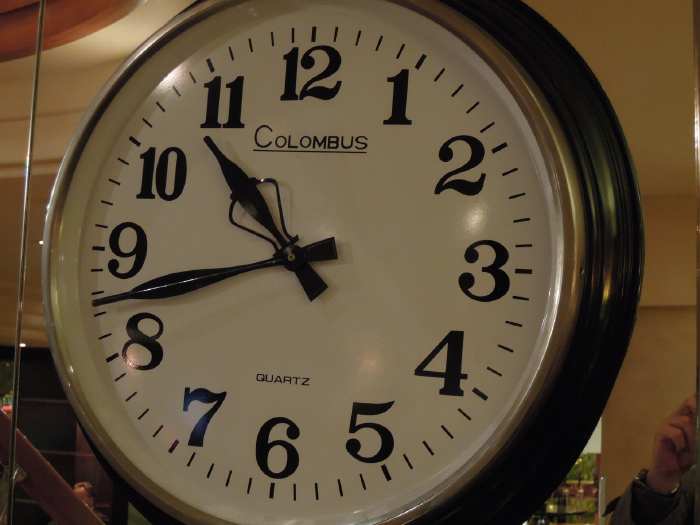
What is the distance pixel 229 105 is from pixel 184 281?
0.17 m

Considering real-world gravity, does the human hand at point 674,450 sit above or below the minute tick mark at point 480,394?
below

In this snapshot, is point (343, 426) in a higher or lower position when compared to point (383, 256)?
lower

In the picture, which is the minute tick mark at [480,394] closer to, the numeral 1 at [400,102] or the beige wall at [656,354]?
the beige wall at [656,354]

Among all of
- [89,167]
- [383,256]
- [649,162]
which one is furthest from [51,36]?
[649,162]

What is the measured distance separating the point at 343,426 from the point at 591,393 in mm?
198

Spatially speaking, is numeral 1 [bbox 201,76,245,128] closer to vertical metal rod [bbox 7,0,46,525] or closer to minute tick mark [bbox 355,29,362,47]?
minute tick mark [bbox 355,29,362,47]

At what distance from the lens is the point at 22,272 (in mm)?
1024

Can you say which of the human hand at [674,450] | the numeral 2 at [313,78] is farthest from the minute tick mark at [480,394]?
the numeral 2 at [313,78]

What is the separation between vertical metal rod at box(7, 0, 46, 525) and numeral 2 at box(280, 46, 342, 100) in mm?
391

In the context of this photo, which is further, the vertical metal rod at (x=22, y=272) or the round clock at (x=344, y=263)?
the vertical metal rod at (x=22, y=272)

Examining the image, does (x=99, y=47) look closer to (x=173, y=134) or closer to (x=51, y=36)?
(x=51, y=36)

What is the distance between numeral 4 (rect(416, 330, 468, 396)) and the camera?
711 mm

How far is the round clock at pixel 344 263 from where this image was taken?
2.28ft

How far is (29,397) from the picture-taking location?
1004 mm
